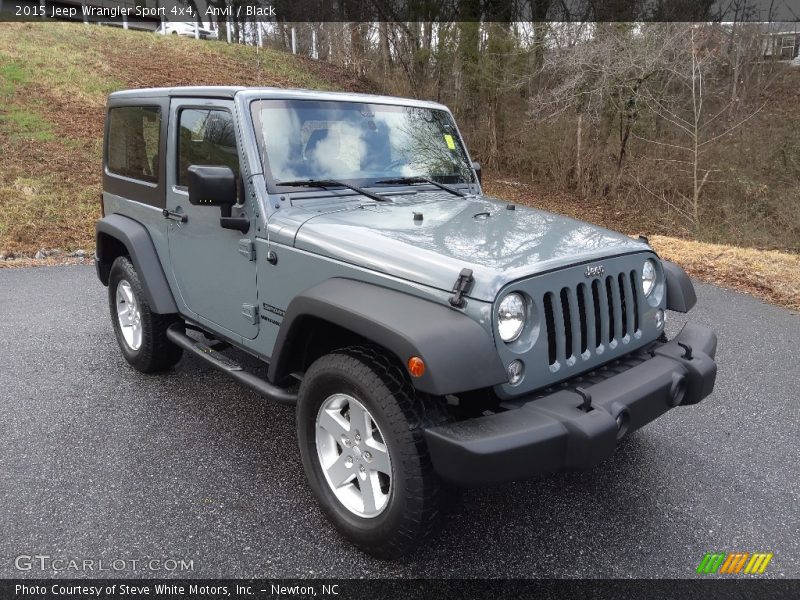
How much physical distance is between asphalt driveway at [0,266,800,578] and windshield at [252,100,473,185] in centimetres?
162

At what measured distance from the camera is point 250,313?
10.7 ft

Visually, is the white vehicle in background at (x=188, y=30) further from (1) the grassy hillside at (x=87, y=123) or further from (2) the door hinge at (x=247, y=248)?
(2) the door hinge at (x=247, y=248)

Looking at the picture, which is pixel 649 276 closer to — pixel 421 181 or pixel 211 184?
pixel 421 181

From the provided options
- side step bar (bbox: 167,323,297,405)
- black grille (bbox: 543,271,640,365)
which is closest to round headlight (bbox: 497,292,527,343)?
black grille (bbox: 543,271,640,365)

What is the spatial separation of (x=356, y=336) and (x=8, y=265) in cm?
754

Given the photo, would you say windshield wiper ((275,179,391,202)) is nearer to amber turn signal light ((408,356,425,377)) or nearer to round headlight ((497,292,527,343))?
round headlight ((497,292,527,343))

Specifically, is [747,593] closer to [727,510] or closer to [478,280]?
[727,510]

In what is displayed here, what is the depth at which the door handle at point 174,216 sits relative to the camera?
12.0ft

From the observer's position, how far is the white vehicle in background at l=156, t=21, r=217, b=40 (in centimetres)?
2505

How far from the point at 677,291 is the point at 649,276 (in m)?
0.24

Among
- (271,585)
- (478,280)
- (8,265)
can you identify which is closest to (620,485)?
(478,280)

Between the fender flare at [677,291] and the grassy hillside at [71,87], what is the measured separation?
8802 millimetres

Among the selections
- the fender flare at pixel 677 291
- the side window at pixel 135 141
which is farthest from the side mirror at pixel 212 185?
the fender flare at pixel 677 291

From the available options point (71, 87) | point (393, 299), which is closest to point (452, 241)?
point (393, 299)
